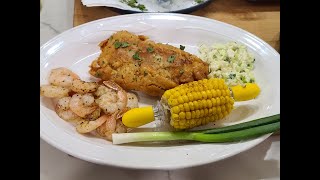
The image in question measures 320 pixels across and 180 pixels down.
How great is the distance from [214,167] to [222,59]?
38 centimetres

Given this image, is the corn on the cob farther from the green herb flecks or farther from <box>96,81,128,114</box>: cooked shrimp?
the green herb flecks

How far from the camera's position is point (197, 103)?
39.8 inches

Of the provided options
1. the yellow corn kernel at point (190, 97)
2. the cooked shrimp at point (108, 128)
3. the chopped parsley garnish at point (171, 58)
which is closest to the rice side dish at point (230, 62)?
the chopped parsley garnish at point (171, 58)

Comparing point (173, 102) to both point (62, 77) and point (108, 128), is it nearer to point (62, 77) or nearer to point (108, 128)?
point (108, 128)

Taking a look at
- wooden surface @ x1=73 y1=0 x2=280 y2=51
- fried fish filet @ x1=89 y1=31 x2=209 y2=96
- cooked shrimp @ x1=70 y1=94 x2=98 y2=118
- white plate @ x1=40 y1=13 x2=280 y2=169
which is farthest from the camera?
wooden surface @ x1=73 y1=0 x2=280 y2=51

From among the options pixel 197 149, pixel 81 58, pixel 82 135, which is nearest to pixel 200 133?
pixel 197 149

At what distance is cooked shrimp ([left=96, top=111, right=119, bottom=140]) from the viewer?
1.04 m

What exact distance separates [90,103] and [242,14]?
27.9 inches

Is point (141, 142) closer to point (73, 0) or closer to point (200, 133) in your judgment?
point (200, 133)

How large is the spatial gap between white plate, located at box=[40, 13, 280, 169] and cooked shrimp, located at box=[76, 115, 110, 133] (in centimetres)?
2

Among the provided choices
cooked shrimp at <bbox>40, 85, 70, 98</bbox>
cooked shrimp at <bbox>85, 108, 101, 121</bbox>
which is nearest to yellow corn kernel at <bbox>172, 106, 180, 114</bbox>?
cooked shrimp at <bbox>85, 108, 101, 121</bbox>

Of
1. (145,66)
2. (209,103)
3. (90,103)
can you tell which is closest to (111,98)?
(90,103)

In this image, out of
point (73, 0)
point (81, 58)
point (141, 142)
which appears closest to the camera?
point (141, 142)
